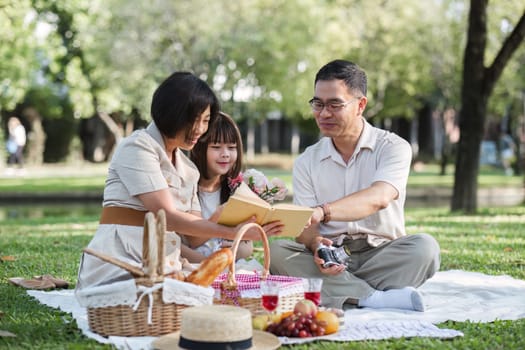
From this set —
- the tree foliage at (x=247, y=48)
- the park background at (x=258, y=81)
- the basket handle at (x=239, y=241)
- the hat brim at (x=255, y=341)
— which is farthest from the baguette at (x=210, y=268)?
the tree foliage at (x=247, y=48)

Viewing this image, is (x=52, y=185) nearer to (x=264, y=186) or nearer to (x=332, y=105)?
(x=264, y=186)

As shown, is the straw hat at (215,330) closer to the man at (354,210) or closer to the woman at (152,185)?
the woman at (152,185)

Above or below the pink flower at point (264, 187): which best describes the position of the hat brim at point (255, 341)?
below

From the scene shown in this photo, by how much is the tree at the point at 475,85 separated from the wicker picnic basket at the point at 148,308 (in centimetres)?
811

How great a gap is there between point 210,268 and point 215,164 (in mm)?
1840

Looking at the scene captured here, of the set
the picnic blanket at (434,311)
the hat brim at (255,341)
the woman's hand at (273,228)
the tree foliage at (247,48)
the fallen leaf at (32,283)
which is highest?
the tree foliage at (247,48)

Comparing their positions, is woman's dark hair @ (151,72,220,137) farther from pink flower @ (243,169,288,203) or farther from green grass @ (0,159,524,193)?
green grass @ (0,159,524,193)

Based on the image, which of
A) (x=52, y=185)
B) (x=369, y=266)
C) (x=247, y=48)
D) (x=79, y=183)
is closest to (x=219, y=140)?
(x=369, y=266)

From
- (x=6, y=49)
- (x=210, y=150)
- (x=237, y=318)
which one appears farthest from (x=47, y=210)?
(x=237, y=318)

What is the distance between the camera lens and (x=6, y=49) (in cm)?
1994

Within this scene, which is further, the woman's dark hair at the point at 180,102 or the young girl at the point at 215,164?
the young girl at the point at 215,164

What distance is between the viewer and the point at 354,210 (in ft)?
15.5

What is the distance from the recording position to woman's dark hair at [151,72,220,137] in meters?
4.33

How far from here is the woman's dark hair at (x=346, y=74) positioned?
16.3 feet
